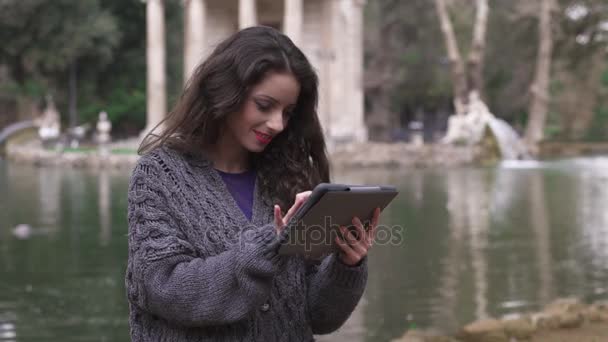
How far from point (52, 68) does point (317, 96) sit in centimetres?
4622

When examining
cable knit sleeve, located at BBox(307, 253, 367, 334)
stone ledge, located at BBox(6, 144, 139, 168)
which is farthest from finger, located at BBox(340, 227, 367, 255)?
stone ledge, located at BBox(6, 144, 139, 168)

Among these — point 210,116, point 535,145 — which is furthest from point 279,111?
point 535,145

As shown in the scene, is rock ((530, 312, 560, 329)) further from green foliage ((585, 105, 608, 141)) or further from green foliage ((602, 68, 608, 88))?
green foliage ((602, 68, 608, 88))

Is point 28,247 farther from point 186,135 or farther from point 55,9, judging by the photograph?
point 55,9

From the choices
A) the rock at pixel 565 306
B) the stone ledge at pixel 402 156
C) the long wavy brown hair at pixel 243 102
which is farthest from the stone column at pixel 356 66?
the long wavy brown hair at pixel 243 102

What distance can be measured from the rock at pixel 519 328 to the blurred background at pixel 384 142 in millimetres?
572

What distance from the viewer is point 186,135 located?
2.61m

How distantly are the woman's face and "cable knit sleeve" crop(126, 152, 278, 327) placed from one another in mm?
313

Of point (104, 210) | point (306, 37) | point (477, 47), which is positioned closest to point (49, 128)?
point (306, 37)

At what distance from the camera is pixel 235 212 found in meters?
2.56

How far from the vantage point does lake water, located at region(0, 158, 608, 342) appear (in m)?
7.04

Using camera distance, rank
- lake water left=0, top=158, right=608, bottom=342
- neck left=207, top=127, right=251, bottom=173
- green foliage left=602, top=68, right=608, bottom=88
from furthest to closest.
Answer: green foliage left=602, top=68, right=608, bottom=88 → lake water left=0, top=158, right=608, bottom=342 → neck left=207, top=127, right=251, bottom=173

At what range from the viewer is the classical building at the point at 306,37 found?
36844mm

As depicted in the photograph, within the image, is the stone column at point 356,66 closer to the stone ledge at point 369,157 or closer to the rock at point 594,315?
the stone ledge at point 369,157
